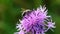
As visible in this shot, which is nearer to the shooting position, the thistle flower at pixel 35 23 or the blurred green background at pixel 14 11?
the thistle flower at pixel 35 23

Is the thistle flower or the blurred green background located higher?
the blurred green background

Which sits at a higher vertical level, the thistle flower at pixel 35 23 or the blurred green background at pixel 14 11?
the blurred green background at pixel 14 11

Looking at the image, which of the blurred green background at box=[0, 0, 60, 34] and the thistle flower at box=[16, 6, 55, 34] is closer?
the thistle flower at box=[16, 6, 55, 34]

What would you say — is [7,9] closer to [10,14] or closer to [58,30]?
[10,14]

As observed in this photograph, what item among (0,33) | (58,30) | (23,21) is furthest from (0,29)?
(23,21)
